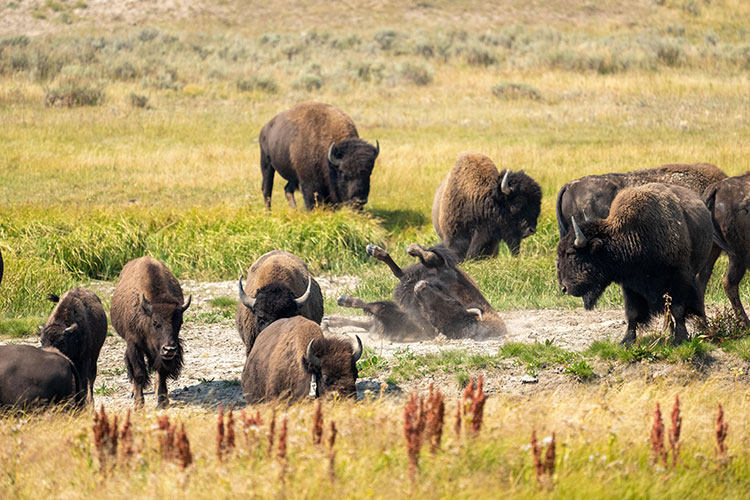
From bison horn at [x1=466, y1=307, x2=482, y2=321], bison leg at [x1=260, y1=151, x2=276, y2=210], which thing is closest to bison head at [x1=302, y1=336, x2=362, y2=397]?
bison horn at [x1=466, y1=307, x2=482, y2=321]

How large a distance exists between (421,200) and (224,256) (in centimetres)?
A: 598

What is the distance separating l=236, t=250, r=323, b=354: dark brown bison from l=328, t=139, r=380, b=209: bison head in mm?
7016

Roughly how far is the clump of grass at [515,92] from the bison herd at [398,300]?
22.4 m

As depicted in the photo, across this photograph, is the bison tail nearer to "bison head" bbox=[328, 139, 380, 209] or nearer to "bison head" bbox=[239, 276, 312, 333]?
"bison head" bbox=[239, 276, 312, 333]

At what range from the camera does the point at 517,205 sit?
13.9 m

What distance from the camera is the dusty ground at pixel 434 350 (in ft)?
27.6

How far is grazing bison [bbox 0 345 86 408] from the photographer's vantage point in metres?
7.03

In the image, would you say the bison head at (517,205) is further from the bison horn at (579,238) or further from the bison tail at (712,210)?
the bison horn at (579,238)

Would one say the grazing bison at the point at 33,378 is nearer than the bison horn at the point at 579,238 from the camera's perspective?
Yes

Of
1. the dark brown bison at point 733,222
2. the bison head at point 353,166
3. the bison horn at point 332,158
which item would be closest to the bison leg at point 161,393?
the dark brown bison at point 733,222

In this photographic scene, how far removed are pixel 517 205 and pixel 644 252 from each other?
18.0 feet

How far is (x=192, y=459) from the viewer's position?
5.19m

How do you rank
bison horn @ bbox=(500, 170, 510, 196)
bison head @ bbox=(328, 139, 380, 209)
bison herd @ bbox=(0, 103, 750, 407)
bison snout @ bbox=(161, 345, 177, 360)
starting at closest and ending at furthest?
bison herd @ bbox=(0, 103, 750, 407), bison snout @ bbox=(161, 345, 177, 360), bison horn @ bbox=(500, 170, 510, 196), bison head @ bbox=(328, 139, 380, 209)

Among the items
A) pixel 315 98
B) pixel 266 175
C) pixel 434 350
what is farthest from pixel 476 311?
pixel 315 98
